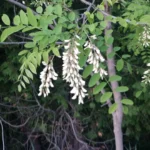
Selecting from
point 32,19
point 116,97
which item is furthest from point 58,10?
point 116,97

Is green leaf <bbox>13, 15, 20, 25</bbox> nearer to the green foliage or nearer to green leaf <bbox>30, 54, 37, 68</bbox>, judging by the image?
the green foliage

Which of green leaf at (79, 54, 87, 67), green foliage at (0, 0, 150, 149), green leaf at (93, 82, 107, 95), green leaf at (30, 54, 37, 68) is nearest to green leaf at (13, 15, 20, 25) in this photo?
green foliage at (0, 0, 150, 149)

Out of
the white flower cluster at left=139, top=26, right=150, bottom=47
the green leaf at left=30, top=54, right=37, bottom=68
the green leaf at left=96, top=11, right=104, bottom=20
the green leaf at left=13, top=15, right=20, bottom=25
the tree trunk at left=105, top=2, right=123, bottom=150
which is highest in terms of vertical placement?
the green leaf at left=96, top=11, right=104, bottom=20

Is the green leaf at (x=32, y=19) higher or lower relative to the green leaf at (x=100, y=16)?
lower

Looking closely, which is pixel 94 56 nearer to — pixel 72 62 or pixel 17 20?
pixel 72 62

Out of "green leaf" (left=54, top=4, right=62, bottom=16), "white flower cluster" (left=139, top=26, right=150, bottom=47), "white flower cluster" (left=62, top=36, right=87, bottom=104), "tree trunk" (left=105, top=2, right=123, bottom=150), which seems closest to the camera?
"white flower cluster" (left=62, top=36, right=87, bottom=104)

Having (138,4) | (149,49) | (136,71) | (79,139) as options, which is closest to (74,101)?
(79,139)

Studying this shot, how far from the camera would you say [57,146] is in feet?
9.98

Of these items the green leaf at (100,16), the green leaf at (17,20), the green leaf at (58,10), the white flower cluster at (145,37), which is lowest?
the white flower cluster at (145,37)

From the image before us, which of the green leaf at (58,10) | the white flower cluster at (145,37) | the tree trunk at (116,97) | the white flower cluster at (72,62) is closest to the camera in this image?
the white flower cluster at (72,62)

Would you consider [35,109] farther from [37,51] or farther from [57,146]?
[37,51]

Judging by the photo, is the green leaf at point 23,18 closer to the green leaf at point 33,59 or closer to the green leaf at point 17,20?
the green leaf at point 17,20

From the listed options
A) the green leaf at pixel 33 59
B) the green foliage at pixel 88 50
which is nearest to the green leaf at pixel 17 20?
the green foliage at pixel 88 50

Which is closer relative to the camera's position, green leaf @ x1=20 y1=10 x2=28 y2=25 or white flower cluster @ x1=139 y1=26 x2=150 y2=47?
green leaf @ x1=20 y1=10 x2=28 y2=25
